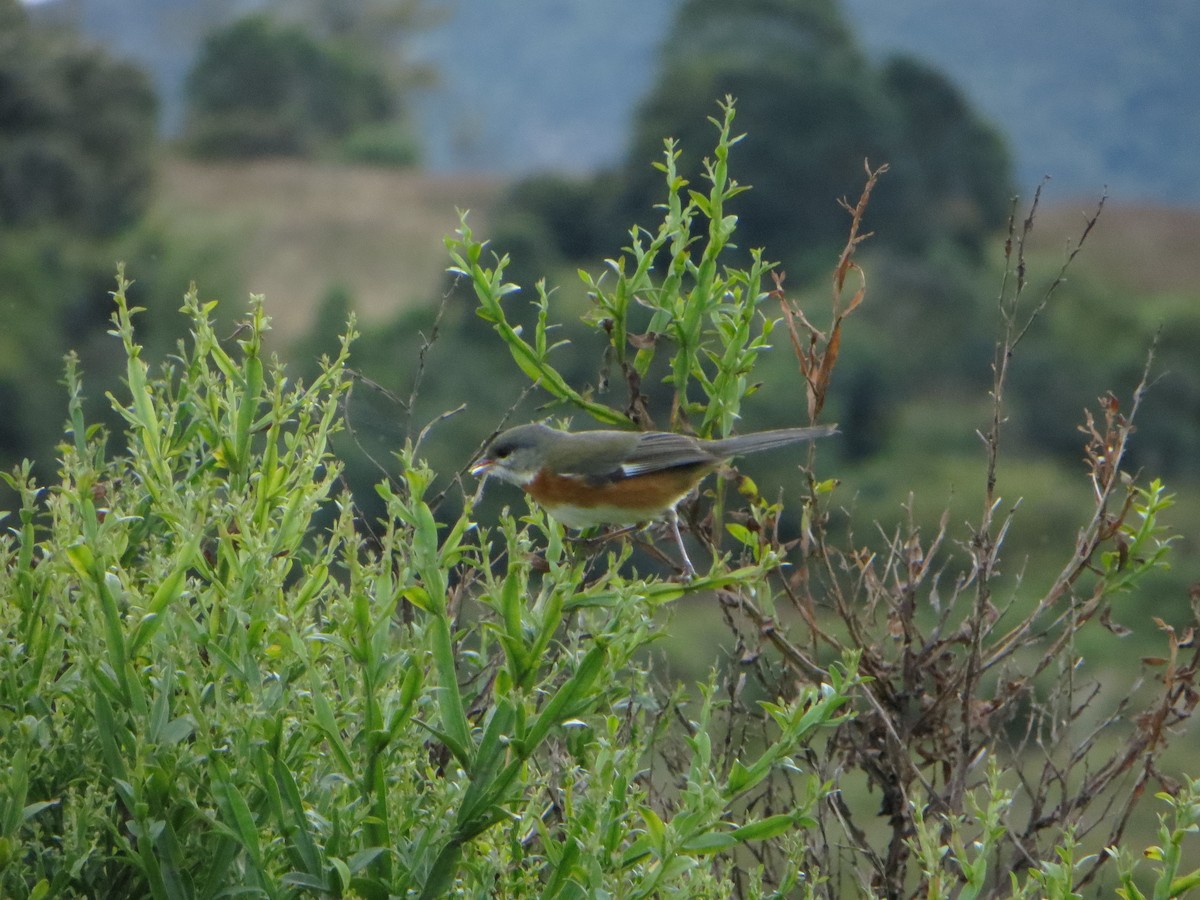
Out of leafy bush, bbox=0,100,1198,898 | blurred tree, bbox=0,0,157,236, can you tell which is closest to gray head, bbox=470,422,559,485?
leafy bush, bbox=0,100,1198,898

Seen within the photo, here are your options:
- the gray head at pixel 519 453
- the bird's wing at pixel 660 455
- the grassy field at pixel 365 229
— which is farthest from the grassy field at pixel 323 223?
the bird's wing at pixel 660 455

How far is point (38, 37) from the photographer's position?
30906 mm

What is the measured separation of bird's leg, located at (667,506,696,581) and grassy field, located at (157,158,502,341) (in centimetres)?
2685

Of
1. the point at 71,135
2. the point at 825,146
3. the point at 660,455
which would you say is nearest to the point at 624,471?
the point at 660,455

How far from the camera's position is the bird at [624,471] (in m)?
3.43

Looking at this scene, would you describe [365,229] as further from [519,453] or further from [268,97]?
[519,453]

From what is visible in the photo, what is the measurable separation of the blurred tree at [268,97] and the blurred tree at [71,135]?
907 centimetres

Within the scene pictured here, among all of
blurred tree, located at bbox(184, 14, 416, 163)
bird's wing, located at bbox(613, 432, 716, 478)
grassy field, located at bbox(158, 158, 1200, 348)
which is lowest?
grassy field, located at bbox(158, 158, 1200, 348)

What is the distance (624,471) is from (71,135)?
32.0 meters

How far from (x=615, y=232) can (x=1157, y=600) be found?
16.5m

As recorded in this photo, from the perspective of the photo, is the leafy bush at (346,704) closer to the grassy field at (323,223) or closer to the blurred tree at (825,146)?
the grassy field at (323,223)

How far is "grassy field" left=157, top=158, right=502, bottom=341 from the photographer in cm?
3406

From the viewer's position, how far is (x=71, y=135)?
32281 mm

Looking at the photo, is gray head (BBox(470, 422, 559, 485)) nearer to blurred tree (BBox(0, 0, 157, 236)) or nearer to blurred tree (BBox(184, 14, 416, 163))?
blurred tree (BBox(0, 0, 157, 236))
